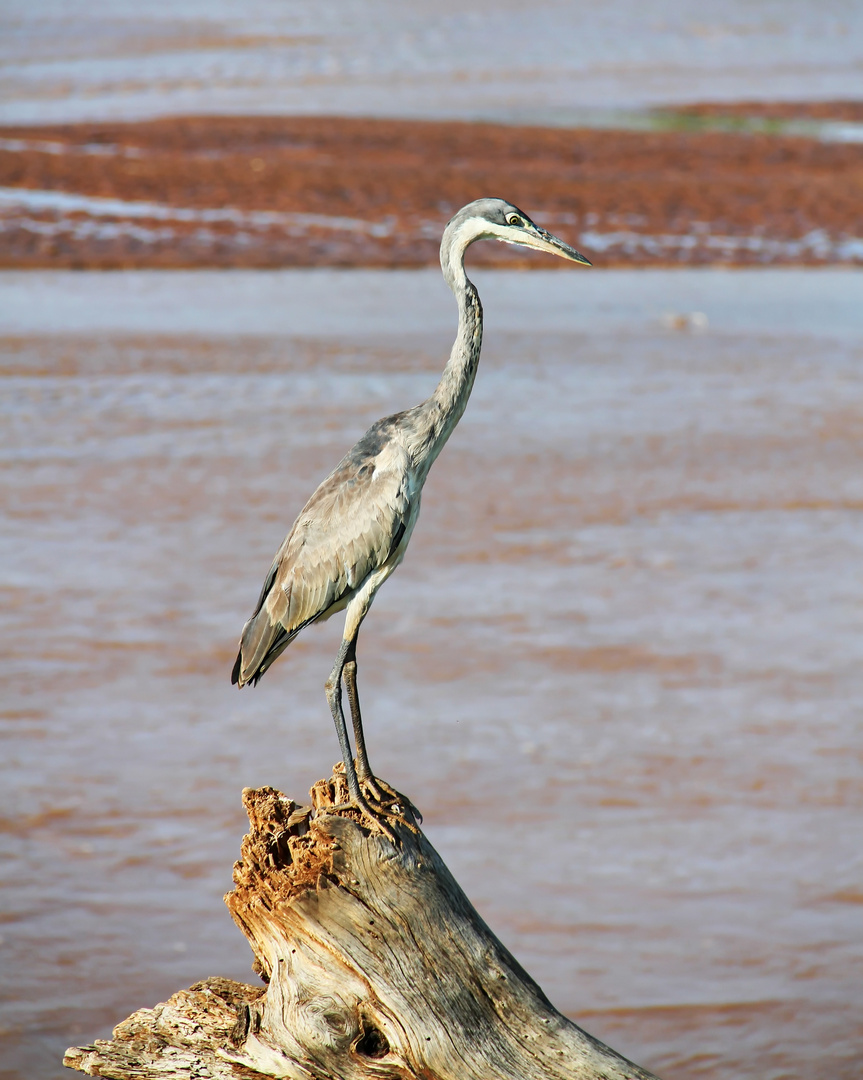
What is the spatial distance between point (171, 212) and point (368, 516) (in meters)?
23.0

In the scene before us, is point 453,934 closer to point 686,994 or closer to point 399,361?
point 686,994

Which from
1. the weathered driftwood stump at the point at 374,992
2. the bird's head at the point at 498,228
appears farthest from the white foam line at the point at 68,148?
the weathered driftwood stump at the point at 374,992

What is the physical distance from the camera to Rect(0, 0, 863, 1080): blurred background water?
696cm

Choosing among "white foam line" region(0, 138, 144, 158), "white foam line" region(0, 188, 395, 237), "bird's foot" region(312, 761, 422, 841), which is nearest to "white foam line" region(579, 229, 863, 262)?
"white foam line" region(0, 188, 395, 237)

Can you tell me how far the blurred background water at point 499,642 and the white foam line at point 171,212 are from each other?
3.51 meters

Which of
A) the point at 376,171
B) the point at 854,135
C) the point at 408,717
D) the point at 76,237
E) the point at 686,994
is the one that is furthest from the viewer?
the point at 854,135

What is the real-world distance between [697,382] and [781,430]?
2037 millimetres

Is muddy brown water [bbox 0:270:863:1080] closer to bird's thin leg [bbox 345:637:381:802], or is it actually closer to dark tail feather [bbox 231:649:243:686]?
dark tail feather [bbox 231:649:243:686]

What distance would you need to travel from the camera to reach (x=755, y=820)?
26.6 feet

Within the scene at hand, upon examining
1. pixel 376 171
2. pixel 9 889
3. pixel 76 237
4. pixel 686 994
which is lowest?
pixel 686 994

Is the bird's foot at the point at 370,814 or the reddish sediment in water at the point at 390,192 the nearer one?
the bird's foot at the point at 370,814

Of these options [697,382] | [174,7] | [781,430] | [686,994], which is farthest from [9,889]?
[174,7]

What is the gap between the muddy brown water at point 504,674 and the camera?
272 inches

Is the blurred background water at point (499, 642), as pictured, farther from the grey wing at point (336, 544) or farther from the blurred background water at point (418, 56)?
the blurred background water at point (418, 56)
